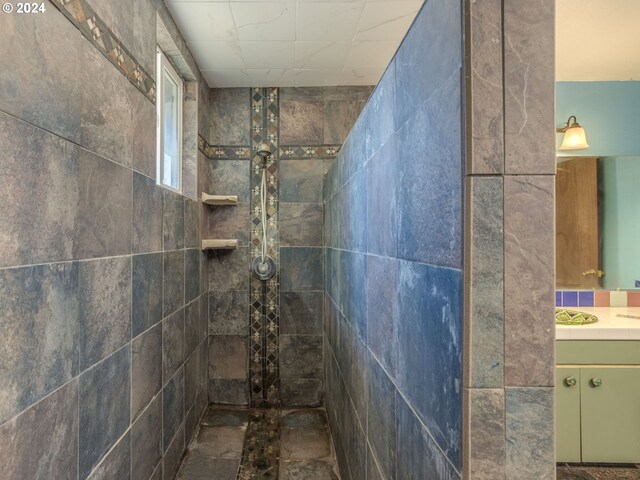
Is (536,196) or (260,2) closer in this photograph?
(536,196)

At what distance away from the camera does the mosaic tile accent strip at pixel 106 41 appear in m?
1.01

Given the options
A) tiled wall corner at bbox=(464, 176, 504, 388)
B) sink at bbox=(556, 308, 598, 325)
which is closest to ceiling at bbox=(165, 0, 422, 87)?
tiled wall corner at bbox=(464, 176, 504, 388)

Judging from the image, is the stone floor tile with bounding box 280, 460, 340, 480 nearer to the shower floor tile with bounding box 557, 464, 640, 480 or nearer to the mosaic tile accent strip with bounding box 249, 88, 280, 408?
the mosaic tile accent strip with bounding box 249, 88, 280, 408

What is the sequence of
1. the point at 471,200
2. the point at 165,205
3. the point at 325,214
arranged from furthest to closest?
the point at 325,214 < the point at 165,205 < the point at 471,200

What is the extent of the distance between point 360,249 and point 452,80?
0.90m

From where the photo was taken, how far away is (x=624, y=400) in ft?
6.51

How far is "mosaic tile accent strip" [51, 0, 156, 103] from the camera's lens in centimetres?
101

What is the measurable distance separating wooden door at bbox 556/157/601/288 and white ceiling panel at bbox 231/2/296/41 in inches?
75.5

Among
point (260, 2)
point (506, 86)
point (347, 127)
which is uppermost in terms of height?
point (260, 2)

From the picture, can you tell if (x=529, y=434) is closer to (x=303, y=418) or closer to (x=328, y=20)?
(x=328, y=20)

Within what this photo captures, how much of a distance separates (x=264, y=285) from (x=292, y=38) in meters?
1.71

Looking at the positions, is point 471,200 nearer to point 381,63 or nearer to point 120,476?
point 120,476

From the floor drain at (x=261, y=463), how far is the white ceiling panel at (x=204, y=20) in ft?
8.07

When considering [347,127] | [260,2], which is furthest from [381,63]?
[260,2]
